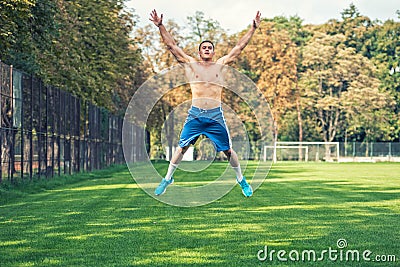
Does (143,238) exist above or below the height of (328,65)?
below

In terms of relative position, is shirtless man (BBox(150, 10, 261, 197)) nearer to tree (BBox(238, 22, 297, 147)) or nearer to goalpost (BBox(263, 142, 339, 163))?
goalpost (BBox(263, 142, 339, 163))

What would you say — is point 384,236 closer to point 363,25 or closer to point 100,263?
point 100,263

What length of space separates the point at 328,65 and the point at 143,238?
78781mm

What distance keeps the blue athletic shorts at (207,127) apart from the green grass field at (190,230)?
4.38 feet

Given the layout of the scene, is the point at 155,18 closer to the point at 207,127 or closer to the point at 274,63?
the point at 207,127

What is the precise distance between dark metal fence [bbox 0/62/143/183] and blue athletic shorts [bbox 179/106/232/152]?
9.93 m

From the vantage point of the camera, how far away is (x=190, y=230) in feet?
39.2

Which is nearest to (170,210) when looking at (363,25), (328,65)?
(328,65)

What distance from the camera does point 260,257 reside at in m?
9.14

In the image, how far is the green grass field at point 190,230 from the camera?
30.0 ft

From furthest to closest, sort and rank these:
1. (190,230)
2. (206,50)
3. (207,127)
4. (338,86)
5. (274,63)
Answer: (338,86)
(274,63)
(207,127)
(190,230)
(206,50)
